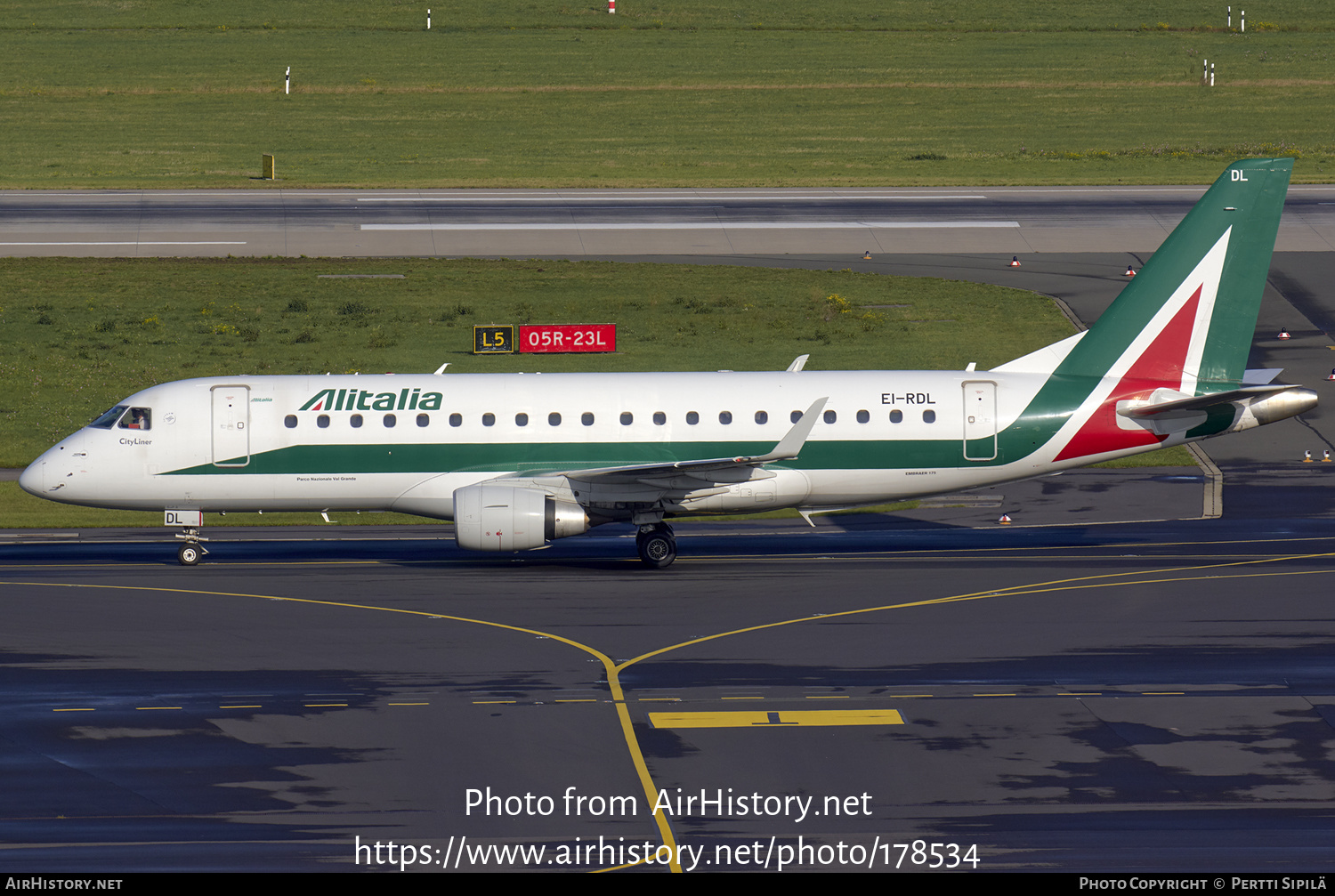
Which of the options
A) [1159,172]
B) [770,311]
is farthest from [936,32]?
[770,311]

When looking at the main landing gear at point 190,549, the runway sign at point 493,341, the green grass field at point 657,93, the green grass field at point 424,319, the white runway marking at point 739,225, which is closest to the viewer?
the main landing gear at point 190,549

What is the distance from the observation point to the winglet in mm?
31609

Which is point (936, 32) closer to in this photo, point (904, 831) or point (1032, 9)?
point (1032, 9)

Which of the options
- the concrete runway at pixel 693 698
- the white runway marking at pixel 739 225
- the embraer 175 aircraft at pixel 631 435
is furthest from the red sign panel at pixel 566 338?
the embraer 175 aircraft at pixel 631 435

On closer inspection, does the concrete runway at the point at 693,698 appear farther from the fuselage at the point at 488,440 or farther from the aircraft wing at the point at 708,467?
the aircraft wing at the point at 708,467

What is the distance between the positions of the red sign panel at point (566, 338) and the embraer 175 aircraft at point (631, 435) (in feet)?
63.5

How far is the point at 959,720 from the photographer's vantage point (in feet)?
74.8

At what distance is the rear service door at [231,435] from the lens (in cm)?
3328

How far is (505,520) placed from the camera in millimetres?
31328

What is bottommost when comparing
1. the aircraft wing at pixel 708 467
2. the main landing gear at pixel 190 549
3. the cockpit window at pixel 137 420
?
the main landing gear at pixel 190 549

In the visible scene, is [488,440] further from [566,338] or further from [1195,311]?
[566,338]

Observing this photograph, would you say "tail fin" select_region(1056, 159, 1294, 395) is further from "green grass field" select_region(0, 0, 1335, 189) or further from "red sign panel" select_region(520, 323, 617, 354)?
"green grass field" select_region(0, 0, 1335, 189)

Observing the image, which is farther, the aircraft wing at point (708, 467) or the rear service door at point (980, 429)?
the rear service door at point (980, 429)

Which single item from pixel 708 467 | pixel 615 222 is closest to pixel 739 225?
pixel 615 222
